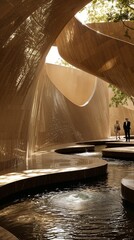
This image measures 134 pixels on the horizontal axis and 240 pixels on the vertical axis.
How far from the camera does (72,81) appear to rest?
85.8 feet

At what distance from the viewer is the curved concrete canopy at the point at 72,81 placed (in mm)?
25688

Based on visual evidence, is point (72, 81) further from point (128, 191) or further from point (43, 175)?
point (128, 191)

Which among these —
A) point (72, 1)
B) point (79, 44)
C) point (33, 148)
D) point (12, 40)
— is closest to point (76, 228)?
point (12, 40)

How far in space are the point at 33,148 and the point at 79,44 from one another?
13.2 feet

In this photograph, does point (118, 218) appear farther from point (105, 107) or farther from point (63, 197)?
point (105, 107)

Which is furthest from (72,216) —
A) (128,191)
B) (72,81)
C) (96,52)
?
(72,81)

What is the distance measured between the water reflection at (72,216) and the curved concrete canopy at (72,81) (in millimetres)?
19073

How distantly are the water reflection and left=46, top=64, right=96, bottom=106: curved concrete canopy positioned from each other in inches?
751

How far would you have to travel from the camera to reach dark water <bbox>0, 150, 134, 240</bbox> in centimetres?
427

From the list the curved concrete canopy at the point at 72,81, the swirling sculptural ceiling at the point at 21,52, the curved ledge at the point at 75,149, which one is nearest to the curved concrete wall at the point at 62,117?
the curved ledge at the point at 75,149

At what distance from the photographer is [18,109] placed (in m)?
9.09

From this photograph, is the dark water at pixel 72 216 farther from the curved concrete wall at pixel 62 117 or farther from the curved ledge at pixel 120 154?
the curved concrete wall at pixel 62 117

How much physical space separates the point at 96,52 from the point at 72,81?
12.5m

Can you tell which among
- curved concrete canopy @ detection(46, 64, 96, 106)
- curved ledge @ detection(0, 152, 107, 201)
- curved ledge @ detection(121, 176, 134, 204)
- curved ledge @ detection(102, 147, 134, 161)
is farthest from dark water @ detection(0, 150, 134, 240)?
curved concrete canopy @ detection(46, 64, 96, 106)
